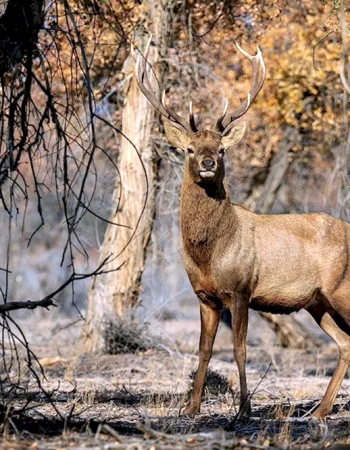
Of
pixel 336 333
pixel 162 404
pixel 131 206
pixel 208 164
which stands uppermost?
pixel 208 164

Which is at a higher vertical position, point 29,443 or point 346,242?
point 346,242

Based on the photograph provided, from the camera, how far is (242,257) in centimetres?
846

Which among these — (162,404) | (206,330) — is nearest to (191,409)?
(162,404)

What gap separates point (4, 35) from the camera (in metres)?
6.14

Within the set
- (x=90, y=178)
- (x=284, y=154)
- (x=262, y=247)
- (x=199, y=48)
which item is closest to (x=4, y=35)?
Answer: (x=262, y=247)

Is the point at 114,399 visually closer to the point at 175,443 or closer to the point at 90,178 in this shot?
the point at 175,443

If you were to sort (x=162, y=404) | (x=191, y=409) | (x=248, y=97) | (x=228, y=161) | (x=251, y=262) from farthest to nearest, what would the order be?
(x=228, y=161) < (x=248, y=97) < (x=251, y=262) < (x=162, y=404) < (x=191, y=409)

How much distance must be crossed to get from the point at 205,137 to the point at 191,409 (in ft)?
7.57

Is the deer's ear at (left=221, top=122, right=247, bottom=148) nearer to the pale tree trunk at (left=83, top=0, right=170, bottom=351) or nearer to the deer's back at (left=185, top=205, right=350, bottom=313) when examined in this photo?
the deer's back at (left=185, top=205, right=350, bottom=313)

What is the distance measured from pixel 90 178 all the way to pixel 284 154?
825 centimetres

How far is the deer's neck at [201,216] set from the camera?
328 inches

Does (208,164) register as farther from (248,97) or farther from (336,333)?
(336,333)

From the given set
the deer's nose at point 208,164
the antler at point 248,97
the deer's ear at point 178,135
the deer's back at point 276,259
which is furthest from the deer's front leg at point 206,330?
the antler at point 248,97

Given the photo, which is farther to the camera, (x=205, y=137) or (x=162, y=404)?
(x=205, y=137)
